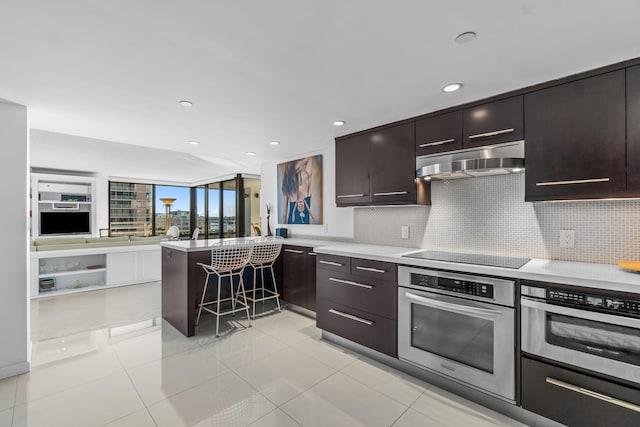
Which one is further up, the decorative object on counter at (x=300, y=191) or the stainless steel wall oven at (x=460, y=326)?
the decorative object on counter at (x=300, y=191)

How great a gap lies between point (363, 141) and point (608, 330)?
2.43 m

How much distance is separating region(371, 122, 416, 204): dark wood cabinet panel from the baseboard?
335 centimetres

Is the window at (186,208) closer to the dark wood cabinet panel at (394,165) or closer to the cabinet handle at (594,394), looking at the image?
the dark wood cabinet panel at (394,165)

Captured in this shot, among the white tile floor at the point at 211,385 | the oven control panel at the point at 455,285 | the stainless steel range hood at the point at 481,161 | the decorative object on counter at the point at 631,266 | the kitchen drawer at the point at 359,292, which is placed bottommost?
the white tile floor at the point at 211,385

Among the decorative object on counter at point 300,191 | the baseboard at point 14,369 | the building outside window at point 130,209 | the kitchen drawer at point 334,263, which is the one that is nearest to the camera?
the baseboard at point 14,369

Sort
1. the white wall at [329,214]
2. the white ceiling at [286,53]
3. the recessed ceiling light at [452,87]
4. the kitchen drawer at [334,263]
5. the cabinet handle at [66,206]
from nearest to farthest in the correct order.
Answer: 1. the white ceiling at [286,53]
2. the recessed ceiling light at [452,87]
3. the kitchen drawer at [334,263]
4. the white wall at [329,214]
5. the cabinet handle at [66,206]

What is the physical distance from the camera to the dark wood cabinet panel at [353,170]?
10.3 feet

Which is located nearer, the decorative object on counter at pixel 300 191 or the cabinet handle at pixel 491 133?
the cabinet handle at pixel 491 133

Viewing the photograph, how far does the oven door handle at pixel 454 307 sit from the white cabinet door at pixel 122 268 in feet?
16.7

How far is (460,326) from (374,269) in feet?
2.54

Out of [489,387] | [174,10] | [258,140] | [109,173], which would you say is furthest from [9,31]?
[109,173]

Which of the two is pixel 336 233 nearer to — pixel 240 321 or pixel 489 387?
pixel 240 321

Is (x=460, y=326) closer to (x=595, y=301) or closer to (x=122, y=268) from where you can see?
(x=595, y=301)

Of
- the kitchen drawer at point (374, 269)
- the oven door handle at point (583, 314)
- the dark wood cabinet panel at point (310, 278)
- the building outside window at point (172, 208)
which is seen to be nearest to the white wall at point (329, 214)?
the dark wood cabinet panel at point (310, 278)
